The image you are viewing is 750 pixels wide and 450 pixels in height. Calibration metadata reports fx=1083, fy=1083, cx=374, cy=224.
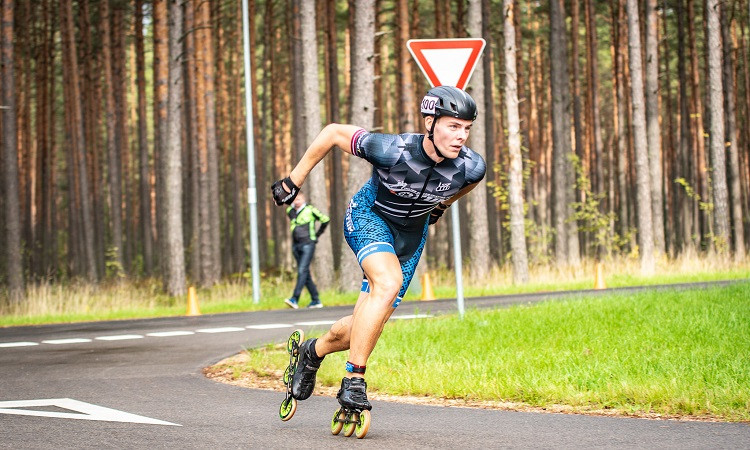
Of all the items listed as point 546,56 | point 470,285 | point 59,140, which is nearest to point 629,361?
point 470,285

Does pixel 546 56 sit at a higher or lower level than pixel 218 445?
higher

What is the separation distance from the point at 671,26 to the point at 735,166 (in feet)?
61.1

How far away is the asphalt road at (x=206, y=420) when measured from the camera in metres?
6.53

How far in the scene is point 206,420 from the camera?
7664 millimetres

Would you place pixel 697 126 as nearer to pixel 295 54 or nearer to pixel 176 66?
pixel 295 54

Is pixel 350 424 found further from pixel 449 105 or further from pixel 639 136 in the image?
pixel 639 136

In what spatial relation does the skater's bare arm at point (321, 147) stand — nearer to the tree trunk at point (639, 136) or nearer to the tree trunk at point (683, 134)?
the tree trunk at point (639, 136)

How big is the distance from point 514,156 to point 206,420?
64.0 ft

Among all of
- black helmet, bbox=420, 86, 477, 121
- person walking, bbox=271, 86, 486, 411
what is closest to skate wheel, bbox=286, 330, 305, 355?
person walking, bbox=271, 86, 486, 411

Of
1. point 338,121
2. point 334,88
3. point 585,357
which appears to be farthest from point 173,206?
point 585,357

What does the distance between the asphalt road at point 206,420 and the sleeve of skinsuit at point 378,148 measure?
67.4 inches

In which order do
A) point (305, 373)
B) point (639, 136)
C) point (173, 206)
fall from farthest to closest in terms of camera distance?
point (639, 136) → point (173, 206) → point (305, 373)

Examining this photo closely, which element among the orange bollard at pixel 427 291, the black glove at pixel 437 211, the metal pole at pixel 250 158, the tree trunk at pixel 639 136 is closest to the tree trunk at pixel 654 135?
the tree trunk at pixel 639 136

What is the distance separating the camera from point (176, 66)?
27.6 meters
